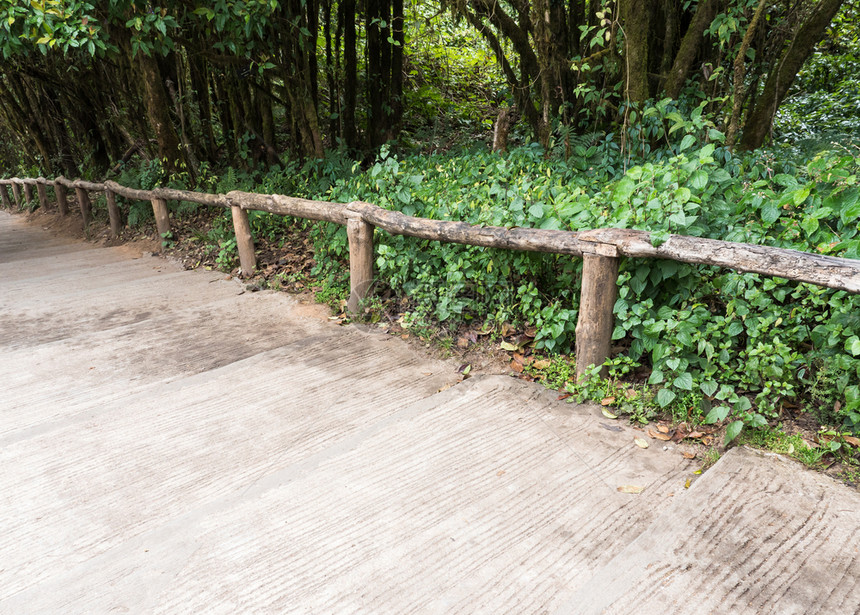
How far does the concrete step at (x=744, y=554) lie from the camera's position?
1.60 metres

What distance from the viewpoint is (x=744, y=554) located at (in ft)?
5.74

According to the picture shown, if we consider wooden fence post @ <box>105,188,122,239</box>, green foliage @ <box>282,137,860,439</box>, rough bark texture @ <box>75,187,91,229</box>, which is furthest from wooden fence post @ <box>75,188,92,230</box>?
green foliage @ <box>282,137,860,439</box>

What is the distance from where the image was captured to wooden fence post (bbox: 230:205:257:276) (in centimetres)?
496

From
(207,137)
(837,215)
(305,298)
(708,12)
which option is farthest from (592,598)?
(207,137)

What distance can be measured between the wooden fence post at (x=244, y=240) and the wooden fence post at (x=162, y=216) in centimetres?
188

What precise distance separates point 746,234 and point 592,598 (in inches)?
66.5

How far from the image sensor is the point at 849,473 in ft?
6.81

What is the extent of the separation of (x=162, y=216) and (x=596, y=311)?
5.60 metres

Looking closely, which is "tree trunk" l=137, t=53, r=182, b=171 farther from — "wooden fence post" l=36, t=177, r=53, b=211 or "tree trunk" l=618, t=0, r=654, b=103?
"wooden fence post" l=36, t=177, r=53, b=211

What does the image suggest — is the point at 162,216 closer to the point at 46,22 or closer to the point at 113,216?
the point at 113,216

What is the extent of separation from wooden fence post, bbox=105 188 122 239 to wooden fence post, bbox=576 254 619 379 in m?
7.14

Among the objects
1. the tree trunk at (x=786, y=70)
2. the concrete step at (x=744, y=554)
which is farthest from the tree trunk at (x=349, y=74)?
the concrete step at (x=744, y=554)

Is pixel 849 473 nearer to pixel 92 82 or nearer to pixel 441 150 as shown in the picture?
pixel 441 150

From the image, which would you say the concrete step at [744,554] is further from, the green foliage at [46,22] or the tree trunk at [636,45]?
the green foliage at [46,22]
